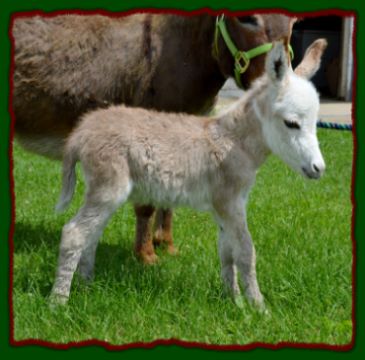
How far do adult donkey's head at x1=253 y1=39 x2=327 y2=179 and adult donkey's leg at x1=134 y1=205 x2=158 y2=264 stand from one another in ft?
3.93

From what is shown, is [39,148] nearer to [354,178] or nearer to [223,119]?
[223,119]

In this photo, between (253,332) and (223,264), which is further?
(223,264)

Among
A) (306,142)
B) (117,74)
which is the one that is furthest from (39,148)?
(306,142)

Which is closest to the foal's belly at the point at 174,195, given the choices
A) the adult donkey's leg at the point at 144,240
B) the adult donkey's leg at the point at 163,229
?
the adult donkey's leg at the point at 144,240

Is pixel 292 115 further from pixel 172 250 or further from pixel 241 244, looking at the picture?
pixel 172 250

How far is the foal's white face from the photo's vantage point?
9.20ft

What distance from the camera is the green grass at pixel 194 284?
2.86 m

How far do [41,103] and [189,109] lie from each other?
0.92 meters

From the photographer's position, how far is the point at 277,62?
2.78 metres

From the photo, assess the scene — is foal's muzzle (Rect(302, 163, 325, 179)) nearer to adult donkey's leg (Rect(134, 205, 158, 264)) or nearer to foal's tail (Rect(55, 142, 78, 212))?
foal's tail (Rect(55, 142, 78, 212))

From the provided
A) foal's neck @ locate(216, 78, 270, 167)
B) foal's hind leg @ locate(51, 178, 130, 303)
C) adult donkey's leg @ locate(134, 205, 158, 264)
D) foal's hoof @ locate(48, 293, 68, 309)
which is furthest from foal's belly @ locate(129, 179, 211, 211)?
adult donkey's leg @ locate(134, 205, 158, 264)

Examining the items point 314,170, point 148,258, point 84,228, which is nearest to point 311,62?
point 314,170

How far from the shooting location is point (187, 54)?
12.0ft

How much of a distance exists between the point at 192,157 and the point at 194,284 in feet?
2.41
